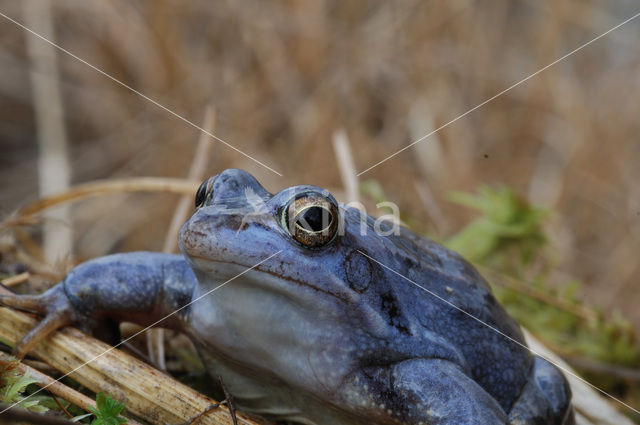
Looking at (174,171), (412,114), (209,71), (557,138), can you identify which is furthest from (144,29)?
(557,138)

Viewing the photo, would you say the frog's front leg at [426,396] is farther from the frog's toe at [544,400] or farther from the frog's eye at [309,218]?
the frog's eye at [309,218]

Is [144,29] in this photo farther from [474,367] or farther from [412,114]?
[474,367]

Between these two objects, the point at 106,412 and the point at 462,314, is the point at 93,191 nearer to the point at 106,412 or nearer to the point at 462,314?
the point at 106,412

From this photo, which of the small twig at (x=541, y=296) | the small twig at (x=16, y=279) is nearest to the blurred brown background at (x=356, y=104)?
the small twig at (x=541, y=296)

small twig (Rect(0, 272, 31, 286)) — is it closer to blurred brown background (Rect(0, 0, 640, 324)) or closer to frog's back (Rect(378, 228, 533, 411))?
frog's back (Rect(378, 228, 533, 411))

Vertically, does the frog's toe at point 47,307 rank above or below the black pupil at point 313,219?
below

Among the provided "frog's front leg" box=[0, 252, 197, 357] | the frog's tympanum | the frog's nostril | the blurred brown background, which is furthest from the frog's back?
the blurred brown background
